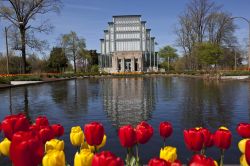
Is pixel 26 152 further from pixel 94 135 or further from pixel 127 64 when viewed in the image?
pixel 127 64

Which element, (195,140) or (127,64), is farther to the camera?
(127,64)

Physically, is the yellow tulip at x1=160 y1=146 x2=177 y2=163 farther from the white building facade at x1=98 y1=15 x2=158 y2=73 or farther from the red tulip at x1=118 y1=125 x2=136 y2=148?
the white building facade at x1=98 y1=15 x2=158 y2=73

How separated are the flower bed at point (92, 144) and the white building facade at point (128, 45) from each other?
84383mm

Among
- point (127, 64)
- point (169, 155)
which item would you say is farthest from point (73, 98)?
point (127, 64)

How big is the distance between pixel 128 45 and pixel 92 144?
85.7m

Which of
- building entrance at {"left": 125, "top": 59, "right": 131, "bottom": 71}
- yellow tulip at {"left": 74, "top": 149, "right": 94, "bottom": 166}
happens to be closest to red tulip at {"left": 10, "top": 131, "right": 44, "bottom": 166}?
yellow tulip at {"left": 74, "top": 149, "right": 94, "bottom": 166}

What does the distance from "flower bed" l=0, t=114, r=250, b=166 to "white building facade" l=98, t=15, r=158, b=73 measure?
277 feet

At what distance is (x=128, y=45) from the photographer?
8744 cm

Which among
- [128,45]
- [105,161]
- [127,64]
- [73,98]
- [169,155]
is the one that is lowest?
[73,98]

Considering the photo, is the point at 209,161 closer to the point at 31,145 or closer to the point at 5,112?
the point at 31,145

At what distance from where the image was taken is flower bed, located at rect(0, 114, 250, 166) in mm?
1477

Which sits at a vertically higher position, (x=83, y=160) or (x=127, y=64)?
(x=127, y=64)

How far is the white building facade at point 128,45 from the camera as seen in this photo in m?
86.4

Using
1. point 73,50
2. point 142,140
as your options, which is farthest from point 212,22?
point 142,140
